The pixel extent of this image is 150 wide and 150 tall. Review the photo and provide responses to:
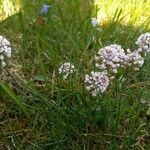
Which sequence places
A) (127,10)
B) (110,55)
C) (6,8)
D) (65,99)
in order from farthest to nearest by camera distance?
(127,10) → (6,8) → (65,99) → (110,55)

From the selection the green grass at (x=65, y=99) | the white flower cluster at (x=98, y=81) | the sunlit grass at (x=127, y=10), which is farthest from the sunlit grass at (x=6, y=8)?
the white flower cluster at (x=98, y=81)

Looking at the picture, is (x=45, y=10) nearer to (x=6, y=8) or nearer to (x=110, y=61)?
(x=6, y=8)

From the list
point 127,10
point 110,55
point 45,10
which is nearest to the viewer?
point 110,55

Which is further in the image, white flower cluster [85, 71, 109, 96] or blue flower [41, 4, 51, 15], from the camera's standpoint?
blue flower [41, 4, 51, 15]

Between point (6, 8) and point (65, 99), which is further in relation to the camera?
point (6, 8)

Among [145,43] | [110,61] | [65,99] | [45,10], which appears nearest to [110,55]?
[110,61]

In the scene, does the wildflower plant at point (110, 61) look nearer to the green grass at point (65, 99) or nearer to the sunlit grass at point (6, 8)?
the green grass at point (65, 99)

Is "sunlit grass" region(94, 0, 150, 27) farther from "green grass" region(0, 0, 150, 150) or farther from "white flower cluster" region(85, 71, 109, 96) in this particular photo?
"white flower cluster" region(85, 71, 109, 96)

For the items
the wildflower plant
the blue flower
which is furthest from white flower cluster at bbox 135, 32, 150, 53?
the blue flower

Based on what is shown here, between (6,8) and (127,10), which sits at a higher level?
(127,10)
